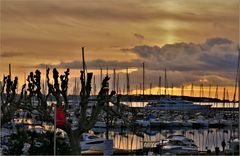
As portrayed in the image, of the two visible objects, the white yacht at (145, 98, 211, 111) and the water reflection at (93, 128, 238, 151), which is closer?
the water reflection at (93, 128, 238, 151)

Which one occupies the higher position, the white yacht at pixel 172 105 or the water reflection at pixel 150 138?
the white yacht at pixel 172 105

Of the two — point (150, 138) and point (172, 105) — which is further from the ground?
point (172, 105)

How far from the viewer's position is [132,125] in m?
30.7

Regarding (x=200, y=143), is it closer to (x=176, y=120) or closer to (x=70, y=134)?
(x=176, y=120)

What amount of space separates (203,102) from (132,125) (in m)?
103

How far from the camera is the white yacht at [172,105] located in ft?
395

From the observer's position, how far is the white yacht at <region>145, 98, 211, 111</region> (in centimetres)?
12038

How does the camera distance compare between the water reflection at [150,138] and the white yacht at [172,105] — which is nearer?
the water reflection at [150,138]

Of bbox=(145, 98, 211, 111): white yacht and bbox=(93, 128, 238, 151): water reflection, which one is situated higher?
bbox=(145, 98, 211, 111): white yacht

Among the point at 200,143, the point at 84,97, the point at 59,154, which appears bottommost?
the point at 200,143

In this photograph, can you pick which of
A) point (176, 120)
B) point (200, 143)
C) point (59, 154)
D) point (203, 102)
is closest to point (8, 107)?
point (59, 154)

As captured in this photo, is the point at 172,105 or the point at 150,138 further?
the point at 172,105

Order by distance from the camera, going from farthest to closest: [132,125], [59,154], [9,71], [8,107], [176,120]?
1. [176,120]
2. [9,71]
3. [8,107]
4. [132,125]
5. [59,154]

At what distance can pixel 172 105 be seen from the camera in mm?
124625
